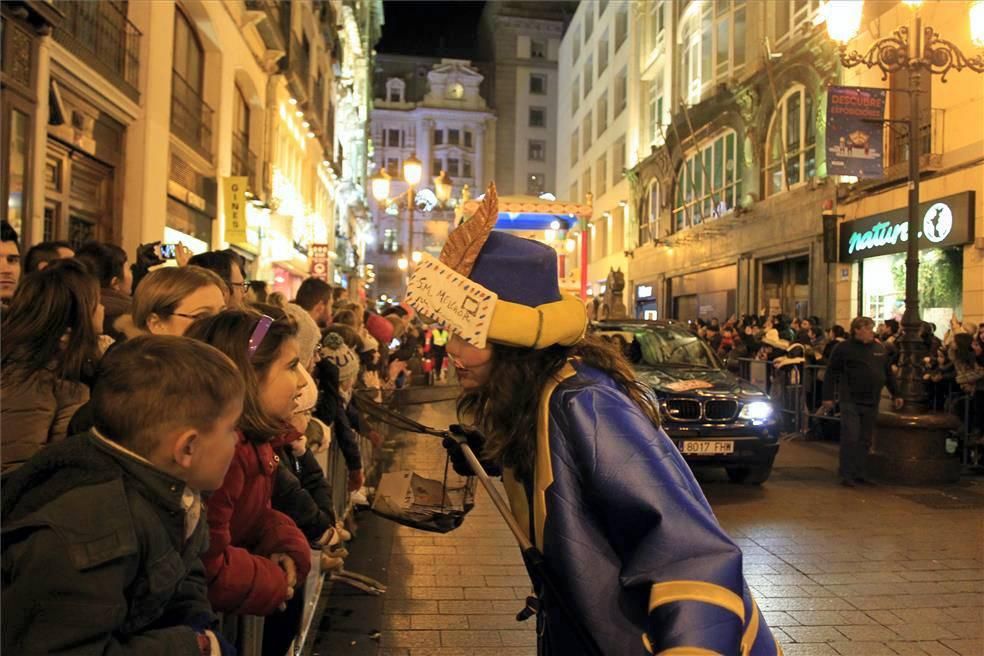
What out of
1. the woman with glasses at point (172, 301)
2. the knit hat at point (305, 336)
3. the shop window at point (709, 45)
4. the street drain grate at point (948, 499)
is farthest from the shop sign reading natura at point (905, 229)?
the woman with glasses at point (172, 301)

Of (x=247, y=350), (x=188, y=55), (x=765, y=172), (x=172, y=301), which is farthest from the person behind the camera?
(x=765, y=172)

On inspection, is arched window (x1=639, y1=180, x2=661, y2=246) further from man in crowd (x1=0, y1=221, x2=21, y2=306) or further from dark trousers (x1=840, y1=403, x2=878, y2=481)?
man in crowd (x1=0, y1=221, x2=21, y2=306)

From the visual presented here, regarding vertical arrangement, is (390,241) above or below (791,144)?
above

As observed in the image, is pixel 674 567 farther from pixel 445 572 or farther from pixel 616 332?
pixel 616 332

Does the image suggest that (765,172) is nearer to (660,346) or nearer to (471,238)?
(660,346)

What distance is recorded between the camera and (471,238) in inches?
77.9

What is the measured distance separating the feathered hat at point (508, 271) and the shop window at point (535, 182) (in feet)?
258

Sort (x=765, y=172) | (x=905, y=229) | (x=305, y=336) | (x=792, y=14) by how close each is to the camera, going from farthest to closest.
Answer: (x=765, y=172) → (x=792, y=14) → (x=905, y=229) → (x=305, y=336)

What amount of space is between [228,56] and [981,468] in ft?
54.4

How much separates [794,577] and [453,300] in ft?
16.9

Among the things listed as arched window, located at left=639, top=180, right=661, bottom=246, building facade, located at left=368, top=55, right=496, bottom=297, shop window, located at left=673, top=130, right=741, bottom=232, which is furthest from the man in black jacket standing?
building facade, located at left=368, top=55, right=496, bottom=297

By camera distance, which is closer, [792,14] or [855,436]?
[855,436]

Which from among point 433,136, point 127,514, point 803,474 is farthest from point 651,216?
point 433,136

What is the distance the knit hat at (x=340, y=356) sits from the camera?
611cm
